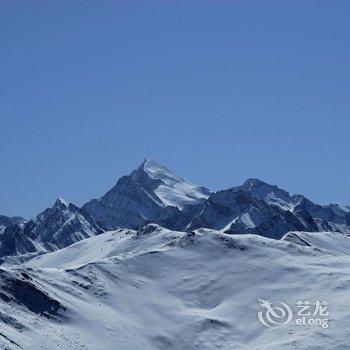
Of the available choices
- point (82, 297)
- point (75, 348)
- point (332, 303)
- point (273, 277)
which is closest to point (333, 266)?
point (273, 277)

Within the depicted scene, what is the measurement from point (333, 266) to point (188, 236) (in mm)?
29865

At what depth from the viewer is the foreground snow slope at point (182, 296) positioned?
11019 cm

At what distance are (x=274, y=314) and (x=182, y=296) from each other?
16.9 metres

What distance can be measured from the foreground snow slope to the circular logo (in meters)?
1.27

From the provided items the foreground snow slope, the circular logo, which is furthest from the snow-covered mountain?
the circular logo

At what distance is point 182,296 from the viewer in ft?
448

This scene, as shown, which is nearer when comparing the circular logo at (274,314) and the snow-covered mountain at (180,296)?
the snow-covered mountain at (180,296)

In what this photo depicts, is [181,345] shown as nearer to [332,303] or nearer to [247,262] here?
[332,303]

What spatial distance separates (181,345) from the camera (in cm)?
11638

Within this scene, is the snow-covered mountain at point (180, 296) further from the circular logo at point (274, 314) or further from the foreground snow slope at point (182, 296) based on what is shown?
the circular logo at point (274, 314)

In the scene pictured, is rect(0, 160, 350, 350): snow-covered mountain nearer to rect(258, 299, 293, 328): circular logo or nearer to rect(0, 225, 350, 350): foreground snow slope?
rect(0, 225, 350, 350): foreground snow slope

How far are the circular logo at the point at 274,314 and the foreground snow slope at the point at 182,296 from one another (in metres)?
1.27

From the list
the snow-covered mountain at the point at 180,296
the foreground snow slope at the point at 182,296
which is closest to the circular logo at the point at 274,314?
the snow-covered mountain at the point at 180,296

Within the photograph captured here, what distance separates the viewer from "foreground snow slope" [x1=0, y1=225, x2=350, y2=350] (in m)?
110
